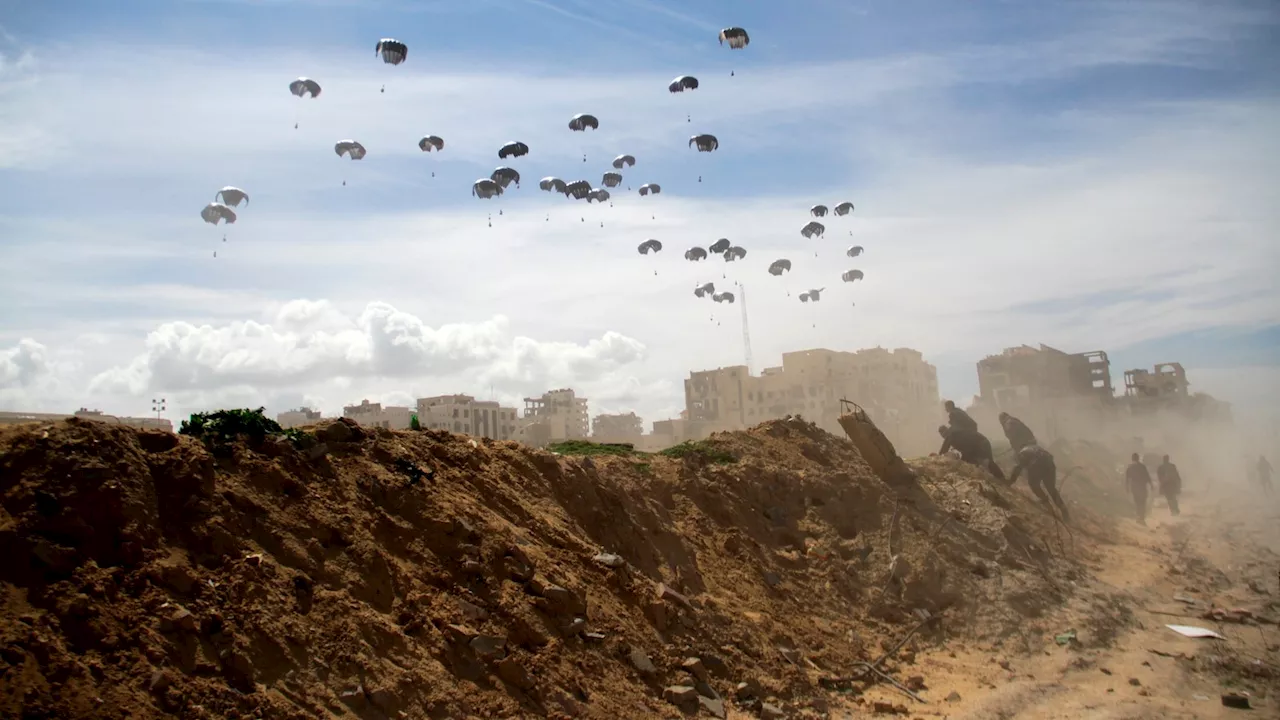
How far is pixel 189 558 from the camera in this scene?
7.18 metres

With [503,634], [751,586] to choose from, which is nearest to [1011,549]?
[751,586]

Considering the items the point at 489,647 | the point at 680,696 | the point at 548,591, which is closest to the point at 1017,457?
the point at 680,696

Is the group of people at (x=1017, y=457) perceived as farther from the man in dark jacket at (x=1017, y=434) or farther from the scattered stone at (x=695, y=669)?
the scattered stone at (x=695, y=669)

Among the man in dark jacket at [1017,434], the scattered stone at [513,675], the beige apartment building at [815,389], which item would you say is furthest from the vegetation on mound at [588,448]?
the beige apartment building at [815,389]

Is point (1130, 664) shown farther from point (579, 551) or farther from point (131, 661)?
point (131, 661)

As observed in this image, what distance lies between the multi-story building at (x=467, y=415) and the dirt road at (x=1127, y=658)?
3702 centimetres

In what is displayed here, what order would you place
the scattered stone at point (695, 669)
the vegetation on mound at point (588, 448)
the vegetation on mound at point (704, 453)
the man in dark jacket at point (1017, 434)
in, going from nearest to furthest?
the scattered stone at point (695, 669)
the vegetation on mound at point (588, 448)
the vegetation on mound at point (704, 453)
the man in dark jacket at point (1017, 434)

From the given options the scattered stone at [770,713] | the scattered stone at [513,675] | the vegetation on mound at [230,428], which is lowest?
the scattered stone at [770,713]

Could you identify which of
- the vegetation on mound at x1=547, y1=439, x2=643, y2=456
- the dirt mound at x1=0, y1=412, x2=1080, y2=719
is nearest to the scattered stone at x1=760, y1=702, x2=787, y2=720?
the dirt mound at x1=0, y1=412, x2=1080, y2=719

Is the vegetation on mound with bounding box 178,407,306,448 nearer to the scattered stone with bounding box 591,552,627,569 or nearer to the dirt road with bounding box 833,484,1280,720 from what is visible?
the scattered stone with bounding box 591,552,627,569

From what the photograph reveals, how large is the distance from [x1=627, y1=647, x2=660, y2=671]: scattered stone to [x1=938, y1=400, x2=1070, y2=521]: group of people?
44.3 feet

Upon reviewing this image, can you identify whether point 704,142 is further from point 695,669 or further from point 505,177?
point 695,669

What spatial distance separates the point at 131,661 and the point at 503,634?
3.23 meters

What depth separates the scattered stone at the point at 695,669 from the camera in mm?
9320
